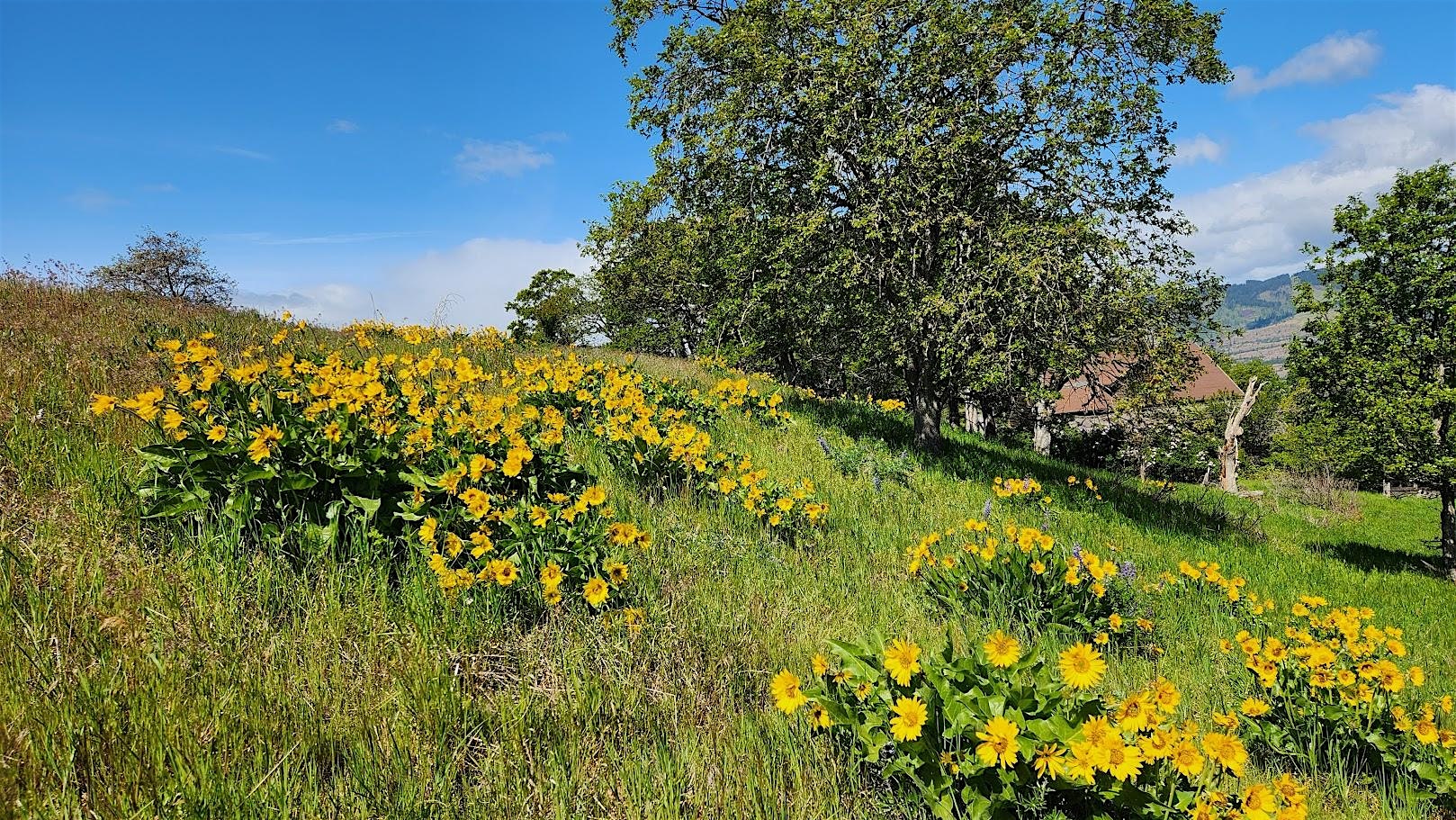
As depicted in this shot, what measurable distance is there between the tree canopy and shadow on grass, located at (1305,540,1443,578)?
6.85 meters

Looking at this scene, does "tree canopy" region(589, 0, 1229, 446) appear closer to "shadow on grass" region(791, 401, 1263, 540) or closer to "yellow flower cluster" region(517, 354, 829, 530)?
"shadow on grass" region(791, 401, 1263, 540)

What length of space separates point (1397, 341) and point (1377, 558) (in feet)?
15.5

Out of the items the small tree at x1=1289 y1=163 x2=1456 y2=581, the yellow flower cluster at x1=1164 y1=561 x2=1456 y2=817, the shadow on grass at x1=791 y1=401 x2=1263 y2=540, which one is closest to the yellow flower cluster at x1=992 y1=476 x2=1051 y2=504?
the shadow on grass at x1=791 y1=401 x2=1263 y2=540

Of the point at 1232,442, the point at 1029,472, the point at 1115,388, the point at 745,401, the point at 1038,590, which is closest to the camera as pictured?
the point at 1038,590

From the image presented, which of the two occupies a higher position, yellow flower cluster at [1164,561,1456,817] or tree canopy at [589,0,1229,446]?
→ tree canopy at [589,0,1229,446]

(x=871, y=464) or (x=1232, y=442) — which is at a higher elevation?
(x=871, y=464)

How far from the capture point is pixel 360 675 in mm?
2322

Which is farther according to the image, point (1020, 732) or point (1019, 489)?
point (1019, 489)

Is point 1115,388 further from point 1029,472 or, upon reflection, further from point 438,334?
point 438,334

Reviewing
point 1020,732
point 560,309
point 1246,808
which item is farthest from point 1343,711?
point 560,309

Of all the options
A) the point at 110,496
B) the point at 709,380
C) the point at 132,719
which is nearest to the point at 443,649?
the point at 132,719

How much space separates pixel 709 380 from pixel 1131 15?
7381 mm

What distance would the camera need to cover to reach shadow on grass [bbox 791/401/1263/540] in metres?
9.09

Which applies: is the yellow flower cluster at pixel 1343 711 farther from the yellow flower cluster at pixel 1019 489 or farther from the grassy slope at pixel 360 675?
the yellow flower cluster at pixel 1019 489
